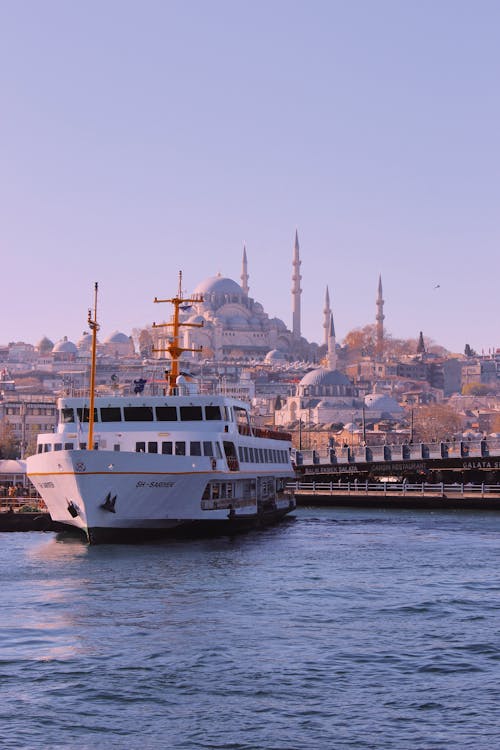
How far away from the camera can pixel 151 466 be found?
46.0m

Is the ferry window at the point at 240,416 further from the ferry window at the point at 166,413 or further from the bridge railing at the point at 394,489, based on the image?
the bridge railing at the point at 394,489

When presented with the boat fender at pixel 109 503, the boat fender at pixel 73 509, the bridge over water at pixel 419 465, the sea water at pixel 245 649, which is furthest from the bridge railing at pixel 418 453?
the boat fender at pixel 109 503

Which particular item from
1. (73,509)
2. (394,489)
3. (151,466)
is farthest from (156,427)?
(394,489)

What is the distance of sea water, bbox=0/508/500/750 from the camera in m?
22.7

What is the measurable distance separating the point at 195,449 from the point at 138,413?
113 inches

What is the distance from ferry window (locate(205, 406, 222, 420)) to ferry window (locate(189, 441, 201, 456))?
2.22m

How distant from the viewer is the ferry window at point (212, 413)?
171 feet

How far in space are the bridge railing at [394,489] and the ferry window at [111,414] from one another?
23.8 meters

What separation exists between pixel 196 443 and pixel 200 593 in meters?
14.7

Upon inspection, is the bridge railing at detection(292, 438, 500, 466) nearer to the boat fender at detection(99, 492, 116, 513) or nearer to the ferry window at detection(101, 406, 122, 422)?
the ferry window at detection(101, 406, 122, 422)

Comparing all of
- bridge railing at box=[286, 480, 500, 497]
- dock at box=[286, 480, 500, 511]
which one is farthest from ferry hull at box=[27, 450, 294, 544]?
bridge railing at box=[286, 480, 500, 497]

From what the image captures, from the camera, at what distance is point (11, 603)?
111 ft

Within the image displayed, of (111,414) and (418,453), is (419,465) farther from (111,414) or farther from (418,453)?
(111,414)

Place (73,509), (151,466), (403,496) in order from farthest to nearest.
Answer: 1. (403,496)
2. (73,509)
3. (151,466)
